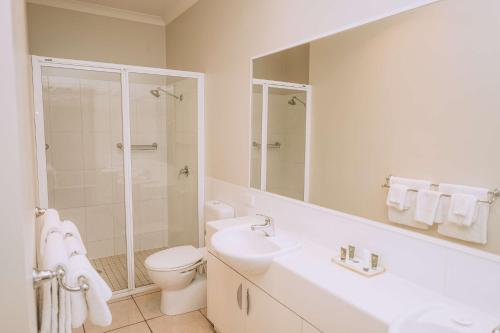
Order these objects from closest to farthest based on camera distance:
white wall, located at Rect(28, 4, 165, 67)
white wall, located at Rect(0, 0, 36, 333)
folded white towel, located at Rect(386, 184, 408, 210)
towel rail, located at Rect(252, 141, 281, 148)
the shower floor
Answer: white wall, located at Rect(0, 0, 36, 333) < folded white towel, located at Rect(386, 184, 408, 210) < towel rail, located at Rect(252, 141, 281, 148) < the shower floor < white wall, located at Rect(28, 4, 165, 67)

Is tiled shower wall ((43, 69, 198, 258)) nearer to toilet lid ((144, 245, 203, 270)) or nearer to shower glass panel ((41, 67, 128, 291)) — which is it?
shower glass panel ((41, 67, 128, 291))

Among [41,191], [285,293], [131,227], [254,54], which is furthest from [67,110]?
[285,293]

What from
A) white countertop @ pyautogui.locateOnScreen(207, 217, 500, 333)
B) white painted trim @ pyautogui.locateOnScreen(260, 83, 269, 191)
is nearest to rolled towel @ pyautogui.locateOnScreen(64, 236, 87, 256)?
white countertop @ pyautogui.locateOnScreen(207, 217, 500, 333)

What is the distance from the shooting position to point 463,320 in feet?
3.68

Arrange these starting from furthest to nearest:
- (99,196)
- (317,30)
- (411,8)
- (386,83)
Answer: (99,196)
(317,30)
(386,83)
(411,8)

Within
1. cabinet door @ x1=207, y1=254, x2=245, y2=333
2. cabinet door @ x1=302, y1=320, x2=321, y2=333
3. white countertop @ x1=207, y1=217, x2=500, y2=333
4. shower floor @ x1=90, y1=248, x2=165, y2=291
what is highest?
white countertop @ x1=207, y1=217, x2=500, y2=333

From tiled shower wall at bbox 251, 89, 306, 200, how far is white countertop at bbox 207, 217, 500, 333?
22.8 inches

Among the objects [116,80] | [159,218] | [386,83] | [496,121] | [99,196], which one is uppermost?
[116,80]

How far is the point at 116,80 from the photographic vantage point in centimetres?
286

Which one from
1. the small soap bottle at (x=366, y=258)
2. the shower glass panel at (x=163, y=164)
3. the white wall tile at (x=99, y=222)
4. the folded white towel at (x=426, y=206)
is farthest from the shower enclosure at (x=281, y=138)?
the white wall tile at (x=99, y=222)

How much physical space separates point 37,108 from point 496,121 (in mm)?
2847

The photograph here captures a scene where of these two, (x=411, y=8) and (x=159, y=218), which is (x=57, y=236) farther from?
(x=159, y=218)

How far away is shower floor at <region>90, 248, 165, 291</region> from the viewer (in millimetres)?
2977

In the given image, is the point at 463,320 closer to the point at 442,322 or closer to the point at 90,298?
the point at 442,322
